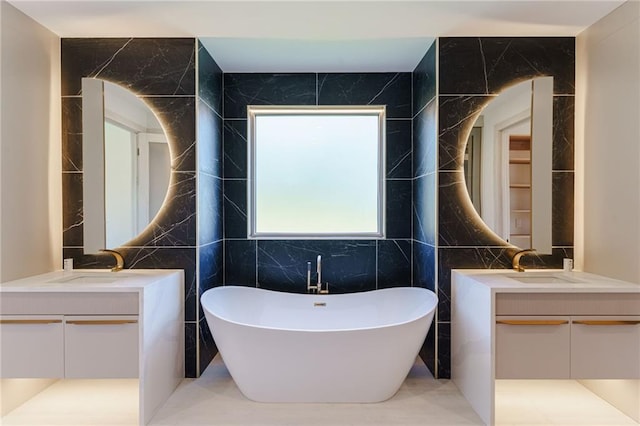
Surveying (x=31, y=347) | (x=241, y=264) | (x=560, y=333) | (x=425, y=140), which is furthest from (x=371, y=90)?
(x=31, y=347)

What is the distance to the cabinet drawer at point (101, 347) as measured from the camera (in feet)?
6.69

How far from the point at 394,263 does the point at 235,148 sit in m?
1.77

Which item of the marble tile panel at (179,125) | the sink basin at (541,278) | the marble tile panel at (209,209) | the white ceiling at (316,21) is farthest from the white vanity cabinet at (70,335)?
the sink basin at (541,278)

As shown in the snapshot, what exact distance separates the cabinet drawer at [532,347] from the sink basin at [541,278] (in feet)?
1.04

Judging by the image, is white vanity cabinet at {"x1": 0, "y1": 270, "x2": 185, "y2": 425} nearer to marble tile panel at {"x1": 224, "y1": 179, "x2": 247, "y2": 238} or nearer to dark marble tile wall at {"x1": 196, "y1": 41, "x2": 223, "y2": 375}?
dark marble tile wall at {"x1": 196, "y1": 41, "x2": 223, "y2": 375}

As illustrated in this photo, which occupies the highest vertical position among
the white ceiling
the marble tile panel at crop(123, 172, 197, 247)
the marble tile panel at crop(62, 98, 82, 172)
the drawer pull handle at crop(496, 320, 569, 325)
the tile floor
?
the white ceiling

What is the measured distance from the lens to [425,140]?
9.43ft

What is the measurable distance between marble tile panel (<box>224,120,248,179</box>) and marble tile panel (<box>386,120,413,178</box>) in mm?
1300

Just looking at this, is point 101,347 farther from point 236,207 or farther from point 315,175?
point 315,175

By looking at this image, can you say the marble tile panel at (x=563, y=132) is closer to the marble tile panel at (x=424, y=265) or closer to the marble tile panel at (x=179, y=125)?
the marble tile panel at (x=424, y=265)

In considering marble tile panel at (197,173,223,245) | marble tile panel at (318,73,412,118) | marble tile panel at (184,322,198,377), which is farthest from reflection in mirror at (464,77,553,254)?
marble tile panel at (184,322,198,377)

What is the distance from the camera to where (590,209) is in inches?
99.1

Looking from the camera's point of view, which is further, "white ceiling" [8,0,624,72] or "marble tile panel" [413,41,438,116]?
"marble tile panel" [413,41,438,116]

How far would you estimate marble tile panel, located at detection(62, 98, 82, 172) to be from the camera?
2.64 m
